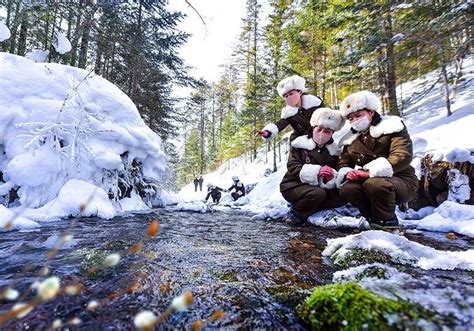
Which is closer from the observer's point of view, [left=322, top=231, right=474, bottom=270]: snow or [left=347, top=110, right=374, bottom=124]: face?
[left=322, top=231, right=474, bottom=270]: snow

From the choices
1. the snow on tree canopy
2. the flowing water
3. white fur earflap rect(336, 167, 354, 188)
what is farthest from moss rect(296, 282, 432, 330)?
the snow on tree canopy

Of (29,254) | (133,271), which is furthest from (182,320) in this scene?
(29,254)

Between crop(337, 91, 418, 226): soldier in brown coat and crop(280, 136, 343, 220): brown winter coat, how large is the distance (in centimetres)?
41

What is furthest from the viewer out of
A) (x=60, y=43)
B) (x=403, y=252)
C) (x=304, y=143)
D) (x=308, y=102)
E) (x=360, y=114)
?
(x=60, y=43)

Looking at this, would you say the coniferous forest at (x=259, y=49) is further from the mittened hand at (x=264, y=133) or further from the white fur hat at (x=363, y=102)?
the mittened hand at (x=264, y=133)

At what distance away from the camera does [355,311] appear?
1.00 m

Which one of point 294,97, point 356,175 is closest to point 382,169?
point 356,175

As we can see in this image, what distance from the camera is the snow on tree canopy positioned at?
4992mm

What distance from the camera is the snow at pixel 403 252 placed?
1855mm

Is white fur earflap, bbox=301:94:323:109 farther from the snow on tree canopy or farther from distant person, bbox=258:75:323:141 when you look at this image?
the snow on tree canopy

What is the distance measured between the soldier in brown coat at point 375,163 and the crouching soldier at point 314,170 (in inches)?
12.2

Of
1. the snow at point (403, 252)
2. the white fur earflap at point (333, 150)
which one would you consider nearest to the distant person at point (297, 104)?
the white fur earflap at point (333, 150)

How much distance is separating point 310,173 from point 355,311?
3.06 metres

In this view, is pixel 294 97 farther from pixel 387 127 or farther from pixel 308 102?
pixel 387 127
